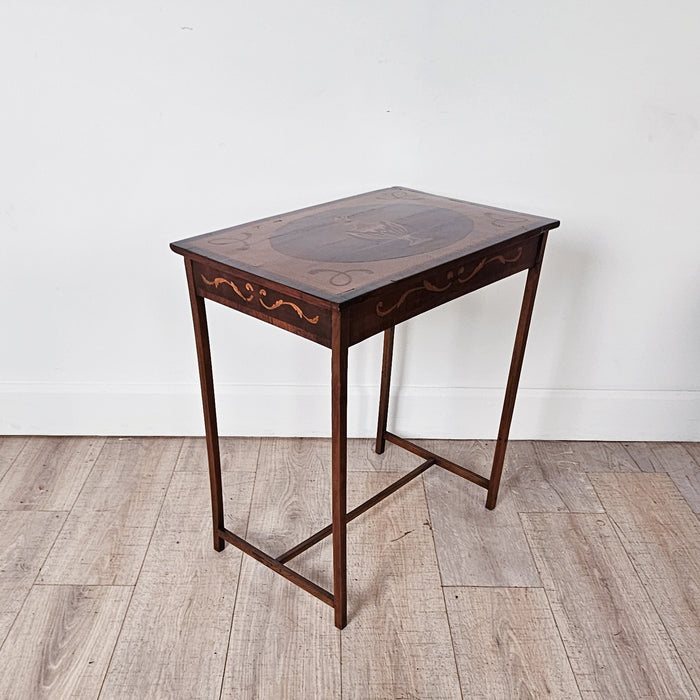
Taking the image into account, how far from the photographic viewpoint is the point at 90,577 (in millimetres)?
1744

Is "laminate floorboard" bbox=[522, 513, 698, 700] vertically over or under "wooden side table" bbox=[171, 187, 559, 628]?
under

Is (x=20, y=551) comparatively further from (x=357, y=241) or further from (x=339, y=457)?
(x=357, y=241)

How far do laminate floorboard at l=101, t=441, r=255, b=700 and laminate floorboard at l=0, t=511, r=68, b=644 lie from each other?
0.87 feet

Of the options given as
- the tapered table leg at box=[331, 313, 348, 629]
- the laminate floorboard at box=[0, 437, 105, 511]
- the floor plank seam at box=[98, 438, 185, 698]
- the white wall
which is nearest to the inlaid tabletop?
the tapered table leg at box=[331, 313, 348, 629]

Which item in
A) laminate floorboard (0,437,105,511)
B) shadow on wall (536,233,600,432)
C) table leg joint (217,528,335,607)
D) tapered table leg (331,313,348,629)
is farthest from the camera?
shadow on wall (536,233,600,432)

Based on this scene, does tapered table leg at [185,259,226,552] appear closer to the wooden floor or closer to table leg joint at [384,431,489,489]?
the wooden floor

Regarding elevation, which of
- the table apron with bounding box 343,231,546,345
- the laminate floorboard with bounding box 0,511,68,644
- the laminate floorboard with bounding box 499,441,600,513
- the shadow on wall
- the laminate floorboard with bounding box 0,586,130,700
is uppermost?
the table apron with bounding box 343,231,546,345

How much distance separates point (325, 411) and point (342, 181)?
2.38 feet

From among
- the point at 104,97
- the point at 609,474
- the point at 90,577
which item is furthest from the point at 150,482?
the point at 609,474

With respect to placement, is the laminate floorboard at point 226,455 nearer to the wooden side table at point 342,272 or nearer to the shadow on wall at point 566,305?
the wooden side table at point 342,272

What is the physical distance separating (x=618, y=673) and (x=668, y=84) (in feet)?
4.85

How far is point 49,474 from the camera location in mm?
2127

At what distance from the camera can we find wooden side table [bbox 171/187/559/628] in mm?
1285

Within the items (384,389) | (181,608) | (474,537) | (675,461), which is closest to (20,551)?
(181,608)
